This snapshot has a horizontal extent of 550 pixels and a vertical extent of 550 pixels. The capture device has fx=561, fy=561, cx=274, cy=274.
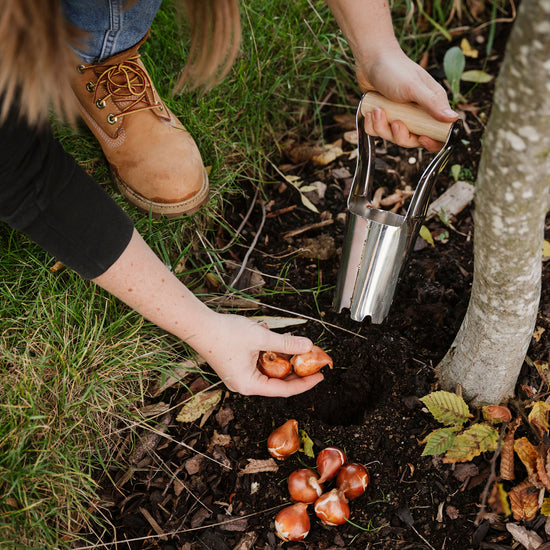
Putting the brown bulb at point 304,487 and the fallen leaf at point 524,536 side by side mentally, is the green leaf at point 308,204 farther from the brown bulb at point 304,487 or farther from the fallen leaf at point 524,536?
the fallen leaf at point 524,536

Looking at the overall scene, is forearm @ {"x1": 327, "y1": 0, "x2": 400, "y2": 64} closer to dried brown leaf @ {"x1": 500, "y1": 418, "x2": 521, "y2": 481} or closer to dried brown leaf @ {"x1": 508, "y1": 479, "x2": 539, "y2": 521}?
dried brown leaf @ {"x1": 500, "y1": 418, "x2": 521, "y2": 481}

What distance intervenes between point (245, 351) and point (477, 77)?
192 centimetres

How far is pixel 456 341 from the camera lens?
1789mm

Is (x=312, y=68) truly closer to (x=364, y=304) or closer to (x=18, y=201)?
(x=364, y=304)

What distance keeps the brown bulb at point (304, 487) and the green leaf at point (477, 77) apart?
82.8 inches

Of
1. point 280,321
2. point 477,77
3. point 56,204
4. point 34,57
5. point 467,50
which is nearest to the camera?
point 34,57

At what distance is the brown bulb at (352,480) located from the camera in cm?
167

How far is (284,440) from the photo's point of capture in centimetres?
176

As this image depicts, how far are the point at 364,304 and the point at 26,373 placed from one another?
111 cm

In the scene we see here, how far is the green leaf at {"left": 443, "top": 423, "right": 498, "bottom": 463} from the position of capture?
65.2 inches

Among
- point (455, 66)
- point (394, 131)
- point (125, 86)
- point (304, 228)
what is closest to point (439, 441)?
point (394, 131)

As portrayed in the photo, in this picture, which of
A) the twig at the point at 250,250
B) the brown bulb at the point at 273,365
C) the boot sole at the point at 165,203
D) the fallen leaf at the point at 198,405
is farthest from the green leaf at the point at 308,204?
the fallen leaf at the point at 198,405

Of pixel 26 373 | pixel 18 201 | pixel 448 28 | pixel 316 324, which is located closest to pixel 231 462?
pixel 316 324

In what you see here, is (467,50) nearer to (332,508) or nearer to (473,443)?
(473,443)
